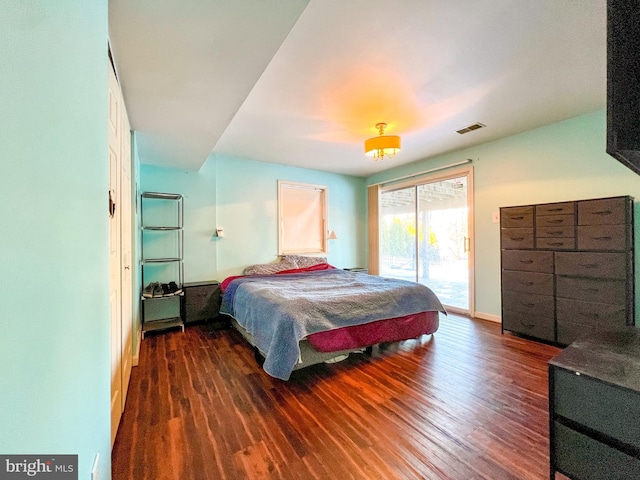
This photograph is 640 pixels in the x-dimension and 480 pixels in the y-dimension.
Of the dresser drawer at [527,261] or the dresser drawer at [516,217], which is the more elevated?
the dresser drawer at [516,217]

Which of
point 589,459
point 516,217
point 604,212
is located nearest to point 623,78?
point 589,459

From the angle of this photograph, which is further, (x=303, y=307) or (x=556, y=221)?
(x=556, y=221)

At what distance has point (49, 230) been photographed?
566mm

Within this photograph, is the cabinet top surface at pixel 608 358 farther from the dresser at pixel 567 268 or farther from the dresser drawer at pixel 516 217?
the dresser drawer at pixel 516 217

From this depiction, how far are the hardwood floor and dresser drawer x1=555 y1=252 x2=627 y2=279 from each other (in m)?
0.85

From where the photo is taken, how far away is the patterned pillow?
4.18 metres

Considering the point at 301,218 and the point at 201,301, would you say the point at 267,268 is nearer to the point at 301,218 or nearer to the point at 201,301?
the point at 201,301

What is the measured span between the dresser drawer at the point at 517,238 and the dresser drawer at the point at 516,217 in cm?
6

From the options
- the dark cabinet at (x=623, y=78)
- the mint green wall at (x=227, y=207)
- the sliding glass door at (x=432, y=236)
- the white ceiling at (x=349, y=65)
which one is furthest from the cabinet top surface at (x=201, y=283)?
the dark cabinet at (x=623, y=78)

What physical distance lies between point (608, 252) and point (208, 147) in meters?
4.19

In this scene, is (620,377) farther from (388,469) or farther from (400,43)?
(400,43)

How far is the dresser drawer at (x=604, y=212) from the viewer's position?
2412 millimetres

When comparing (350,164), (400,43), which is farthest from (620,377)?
(350,164)

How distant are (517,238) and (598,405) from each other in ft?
8.31
